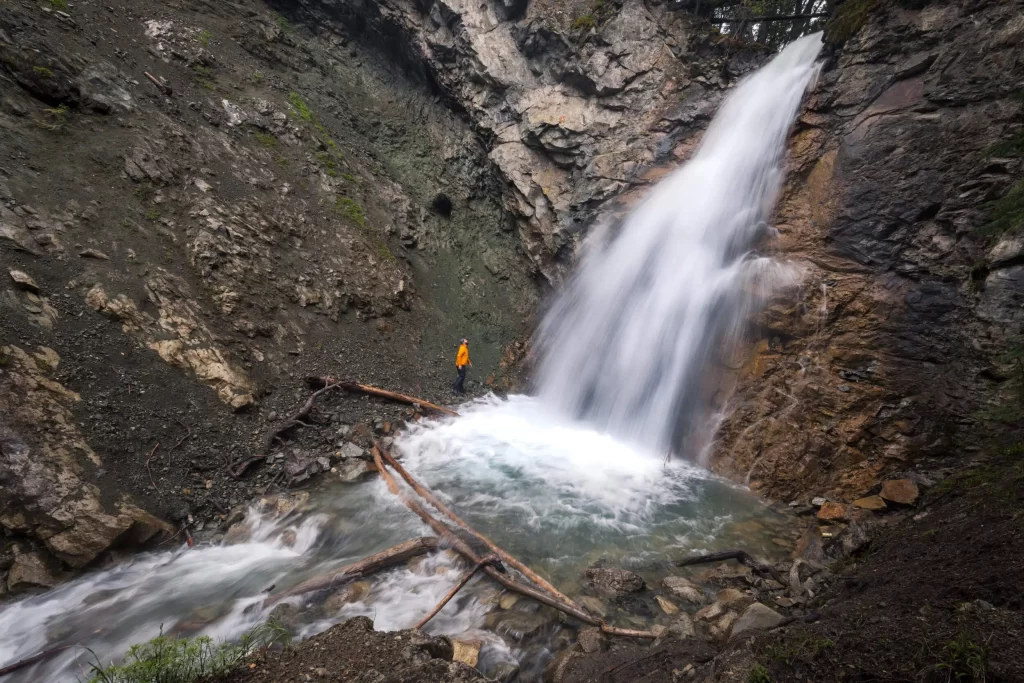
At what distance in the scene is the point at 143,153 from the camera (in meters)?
9.35

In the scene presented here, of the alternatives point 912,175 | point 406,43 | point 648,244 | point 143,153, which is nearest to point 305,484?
point 143,153

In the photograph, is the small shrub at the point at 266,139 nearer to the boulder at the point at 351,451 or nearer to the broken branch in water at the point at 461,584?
the boulder at the point at 351,451

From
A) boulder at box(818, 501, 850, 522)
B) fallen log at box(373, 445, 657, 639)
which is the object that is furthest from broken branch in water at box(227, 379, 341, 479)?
Answer: boulder at box(818, 501, 850, 522)

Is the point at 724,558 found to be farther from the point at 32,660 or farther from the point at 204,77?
the point at 204,77

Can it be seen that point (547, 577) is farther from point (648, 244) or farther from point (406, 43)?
point (406, 43)

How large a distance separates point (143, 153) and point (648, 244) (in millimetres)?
12137

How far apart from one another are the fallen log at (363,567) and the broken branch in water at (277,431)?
2.50 metres

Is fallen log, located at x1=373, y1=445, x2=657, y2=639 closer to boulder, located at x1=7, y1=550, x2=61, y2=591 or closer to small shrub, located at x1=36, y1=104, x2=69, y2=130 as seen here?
boulder, located at x1=7, y1=550, x2=61, y2=591

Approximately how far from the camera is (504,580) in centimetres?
492

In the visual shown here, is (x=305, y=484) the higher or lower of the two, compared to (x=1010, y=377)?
lower

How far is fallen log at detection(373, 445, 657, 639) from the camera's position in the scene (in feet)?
14.2

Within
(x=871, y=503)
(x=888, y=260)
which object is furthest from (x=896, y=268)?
(x=871, y=503)

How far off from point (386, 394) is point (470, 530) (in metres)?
4.45

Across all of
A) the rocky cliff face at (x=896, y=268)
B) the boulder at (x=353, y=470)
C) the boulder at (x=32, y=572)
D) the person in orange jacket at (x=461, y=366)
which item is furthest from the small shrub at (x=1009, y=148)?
the boulder at (x=32, y=572)
